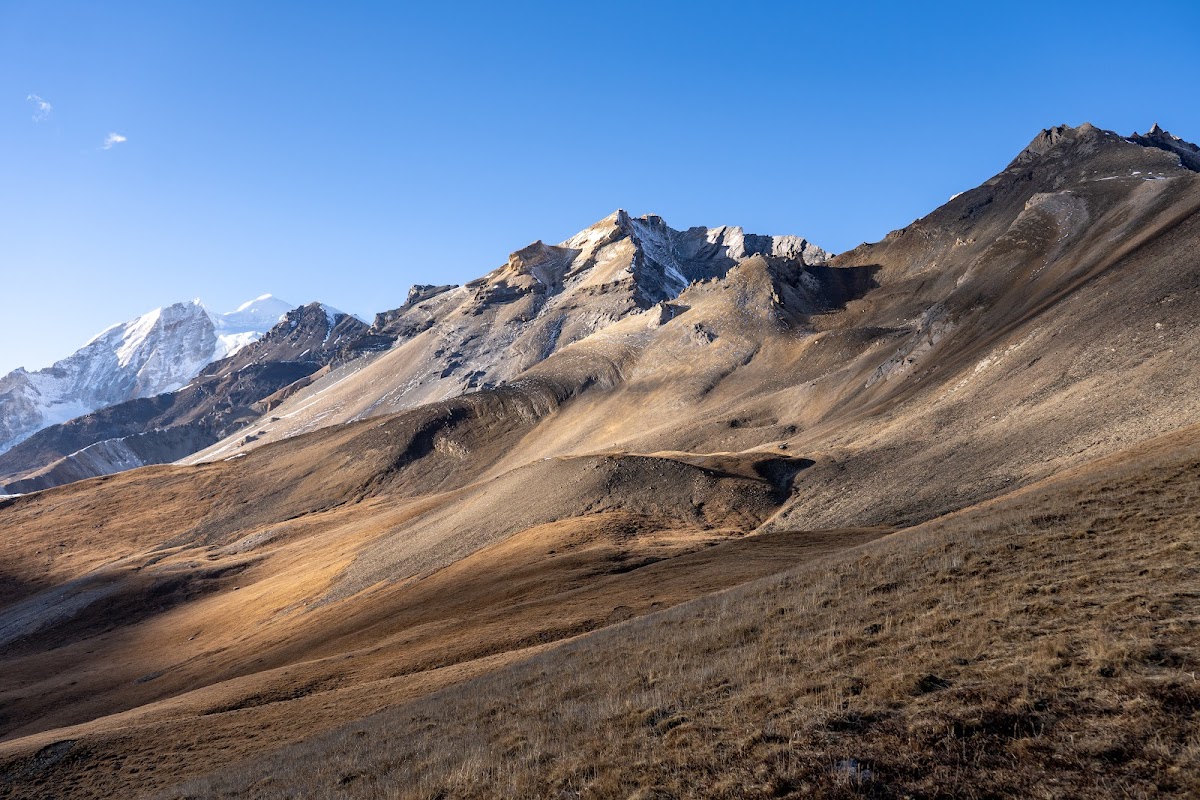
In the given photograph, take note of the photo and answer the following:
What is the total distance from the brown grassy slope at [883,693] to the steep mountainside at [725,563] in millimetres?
83

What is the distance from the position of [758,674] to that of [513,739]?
16.3 ft

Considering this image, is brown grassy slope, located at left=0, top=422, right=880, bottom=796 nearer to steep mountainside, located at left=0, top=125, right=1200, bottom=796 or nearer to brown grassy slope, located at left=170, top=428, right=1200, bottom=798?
steep mountainside, located at left=0, top=125, right=1200, bottom=796

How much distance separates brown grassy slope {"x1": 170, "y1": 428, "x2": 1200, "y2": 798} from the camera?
9.91 metres

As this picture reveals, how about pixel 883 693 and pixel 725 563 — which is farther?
pixel 725 563

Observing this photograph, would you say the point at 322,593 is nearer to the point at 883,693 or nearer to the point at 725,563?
the point at 725,563

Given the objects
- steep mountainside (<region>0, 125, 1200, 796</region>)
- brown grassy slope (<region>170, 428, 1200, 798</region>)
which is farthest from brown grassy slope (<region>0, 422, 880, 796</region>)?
brown grassy slope (<region>170, 428, 1200, 798</region>)

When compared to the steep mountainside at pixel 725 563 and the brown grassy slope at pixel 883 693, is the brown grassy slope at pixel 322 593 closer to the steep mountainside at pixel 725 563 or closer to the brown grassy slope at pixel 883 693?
the steep mountainside at pixel 725 563

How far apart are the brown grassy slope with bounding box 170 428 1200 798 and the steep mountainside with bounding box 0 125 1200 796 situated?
8cm

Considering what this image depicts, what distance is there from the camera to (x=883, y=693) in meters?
12.5

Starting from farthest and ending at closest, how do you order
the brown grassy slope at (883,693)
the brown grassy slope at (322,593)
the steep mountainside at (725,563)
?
the brown grassy slope at (322,593)
the steep mountainside at (725,563)
the brown grassy slope at (883,693)

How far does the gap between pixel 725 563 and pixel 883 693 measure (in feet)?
98.2

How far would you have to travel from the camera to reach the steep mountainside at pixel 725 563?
470 inches

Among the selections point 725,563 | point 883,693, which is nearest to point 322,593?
point 725,563

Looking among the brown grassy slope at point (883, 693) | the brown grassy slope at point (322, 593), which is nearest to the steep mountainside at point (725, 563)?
the brown grassy slope at point (883, 693)
